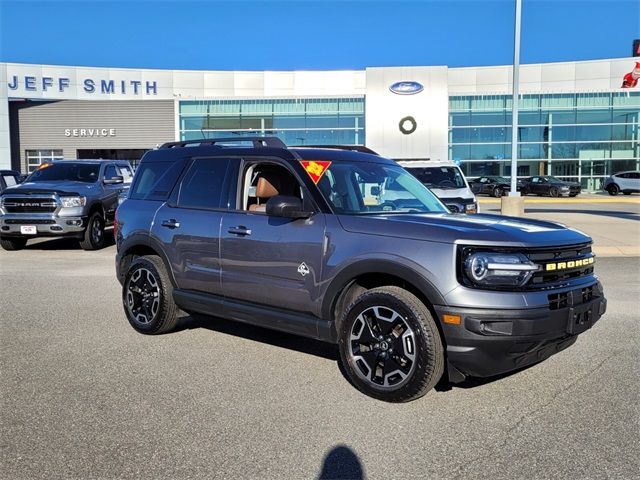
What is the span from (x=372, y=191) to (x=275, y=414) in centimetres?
219

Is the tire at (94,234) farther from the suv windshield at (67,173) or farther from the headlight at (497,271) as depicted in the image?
the headlight at (497,271)

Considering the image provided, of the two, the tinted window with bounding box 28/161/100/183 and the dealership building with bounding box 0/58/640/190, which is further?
the dealership building with bounding box 0/58/640/190

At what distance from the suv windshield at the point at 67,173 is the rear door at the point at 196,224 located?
8.97 m

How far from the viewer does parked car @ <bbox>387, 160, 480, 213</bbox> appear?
12.5 m

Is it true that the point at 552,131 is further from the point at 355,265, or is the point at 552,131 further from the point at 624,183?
the point at 355,265

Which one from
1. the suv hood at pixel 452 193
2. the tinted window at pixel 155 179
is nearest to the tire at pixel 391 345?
the tinted window at pixel 155 179

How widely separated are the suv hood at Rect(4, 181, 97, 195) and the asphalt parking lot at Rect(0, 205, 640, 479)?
7194mm

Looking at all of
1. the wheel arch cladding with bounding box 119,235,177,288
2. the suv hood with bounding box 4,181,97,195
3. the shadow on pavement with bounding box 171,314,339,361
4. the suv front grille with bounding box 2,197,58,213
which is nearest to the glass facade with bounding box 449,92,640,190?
the suv hood with bounding box 4,181,97,195

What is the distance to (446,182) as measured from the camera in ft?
44.4

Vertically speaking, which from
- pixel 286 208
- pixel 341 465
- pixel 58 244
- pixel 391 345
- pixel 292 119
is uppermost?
pixel 292 119

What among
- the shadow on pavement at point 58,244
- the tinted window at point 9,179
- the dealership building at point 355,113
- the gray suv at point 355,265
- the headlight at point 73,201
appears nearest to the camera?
the gray suv at point 355,265

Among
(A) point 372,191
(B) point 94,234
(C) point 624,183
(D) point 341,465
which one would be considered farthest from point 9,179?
(C) point 624,183

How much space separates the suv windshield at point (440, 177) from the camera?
44.3ft

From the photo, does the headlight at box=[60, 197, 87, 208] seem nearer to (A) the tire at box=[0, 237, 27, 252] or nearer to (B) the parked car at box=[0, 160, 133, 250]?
(B) the parked car at box=[0, 160, 133, 250]
